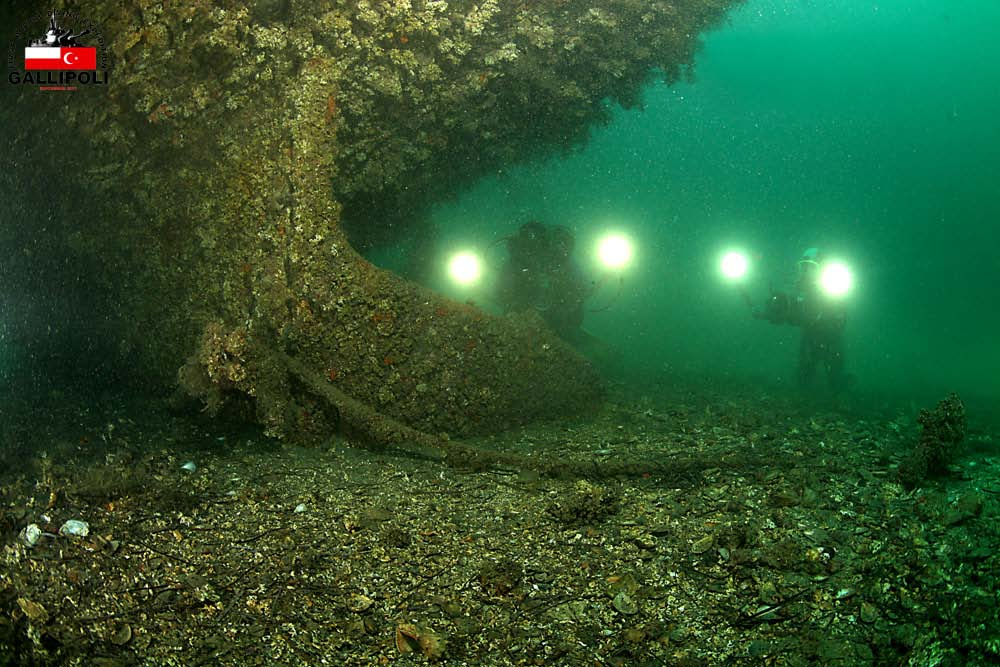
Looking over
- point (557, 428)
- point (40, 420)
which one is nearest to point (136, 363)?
point (40, 420)

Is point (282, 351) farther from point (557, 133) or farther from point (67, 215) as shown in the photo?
point (557, 133)

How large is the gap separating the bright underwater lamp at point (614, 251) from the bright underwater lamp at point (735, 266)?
15.9 feet

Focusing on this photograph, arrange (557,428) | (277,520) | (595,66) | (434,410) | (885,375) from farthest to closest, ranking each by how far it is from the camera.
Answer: (885,375), (595,66), (557,428), (434,410), (277,520)

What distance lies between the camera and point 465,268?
5934 millimetres

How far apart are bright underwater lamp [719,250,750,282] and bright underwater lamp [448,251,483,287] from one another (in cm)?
774

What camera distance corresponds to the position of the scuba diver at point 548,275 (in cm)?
610

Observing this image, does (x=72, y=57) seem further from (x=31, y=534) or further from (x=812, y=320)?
(x=812, y=320)

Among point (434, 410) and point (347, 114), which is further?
point (347, 114)

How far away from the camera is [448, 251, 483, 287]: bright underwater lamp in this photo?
226 inches

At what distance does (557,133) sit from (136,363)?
4640mm

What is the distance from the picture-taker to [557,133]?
620 centimetres

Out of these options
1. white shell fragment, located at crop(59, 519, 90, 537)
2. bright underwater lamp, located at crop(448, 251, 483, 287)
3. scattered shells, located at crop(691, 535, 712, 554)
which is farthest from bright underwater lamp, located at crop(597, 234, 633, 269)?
white shell fragment, located at crop(59, 519, 90, 537)

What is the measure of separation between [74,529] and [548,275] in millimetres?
4753

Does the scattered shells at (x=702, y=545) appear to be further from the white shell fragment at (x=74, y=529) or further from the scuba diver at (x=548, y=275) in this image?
the scuba diver at (x=548, y=275)
